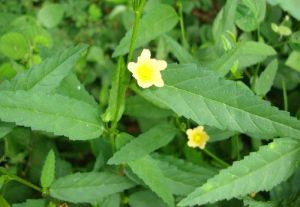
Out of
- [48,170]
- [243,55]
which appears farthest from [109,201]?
[243,55]

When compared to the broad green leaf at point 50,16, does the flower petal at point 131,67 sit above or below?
below

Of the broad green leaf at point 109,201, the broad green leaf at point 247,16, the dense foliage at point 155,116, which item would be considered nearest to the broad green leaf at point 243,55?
the dense foliage at point 155,116

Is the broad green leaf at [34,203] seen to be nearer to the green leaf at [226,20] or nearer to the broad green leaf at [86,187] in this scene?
the broad green leaf at [86,187]

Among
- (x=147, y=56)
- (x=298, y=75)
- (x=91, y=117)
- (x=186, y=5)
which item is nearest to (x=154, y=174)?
(x=91, y=117)

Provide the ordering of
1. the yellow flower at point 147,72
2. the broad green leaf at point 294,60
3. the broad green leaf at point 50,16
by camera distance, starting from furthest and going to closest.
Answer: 1. the broad green leaf at point 50,16
2. the broad green leaf at point 294,60
3. the yellow flower at point 147,72

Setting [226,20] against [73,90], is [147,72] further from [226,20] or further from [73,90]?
[226,20]

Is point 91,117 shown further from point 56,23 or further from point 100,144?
point 56,23

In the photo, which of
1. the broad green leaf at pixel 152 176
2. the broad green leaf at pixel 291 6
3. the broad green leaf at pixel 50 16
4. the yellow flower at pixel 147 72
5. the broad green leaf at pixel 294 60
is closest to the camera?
the broad green leaf at pixel 291 6

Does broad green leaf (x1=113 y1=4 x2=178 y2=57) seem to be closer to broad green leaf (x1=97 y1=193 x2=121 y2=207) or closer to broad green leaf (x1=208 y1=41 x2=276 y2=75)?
broad green leaf (x1=208 y1=41 x2=276 y2=75)
